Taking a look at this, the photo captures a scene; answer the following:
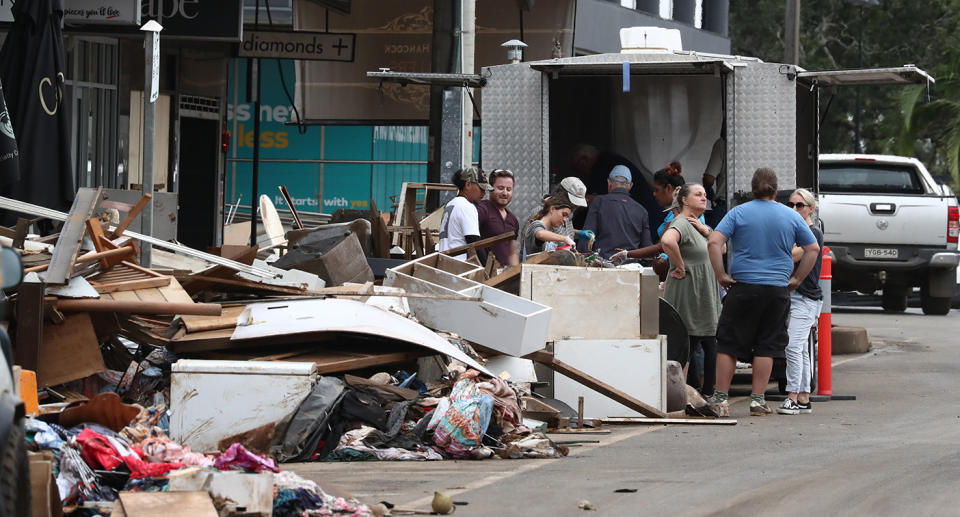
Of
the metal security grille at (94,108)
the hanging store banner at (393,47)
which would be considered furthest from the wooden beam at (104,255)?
the hanging store banner at (393,47)

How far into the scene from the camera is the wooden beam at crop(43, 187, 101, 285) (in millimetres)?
9508

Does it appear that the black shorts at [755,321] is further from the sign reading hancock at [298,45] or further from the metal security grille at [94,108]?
the metal security grille at [94,108]

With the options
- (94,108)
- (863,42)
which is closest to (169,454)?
(94,108)

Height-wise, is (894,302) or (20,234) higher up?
(20,234)

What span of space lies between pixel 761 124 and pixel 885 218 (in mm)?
7413

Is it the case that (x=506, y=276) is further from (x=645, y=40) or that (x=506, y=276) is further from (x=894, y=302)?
(x=894, y=302)

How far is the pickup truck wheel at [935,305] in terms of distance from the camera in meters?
22.9

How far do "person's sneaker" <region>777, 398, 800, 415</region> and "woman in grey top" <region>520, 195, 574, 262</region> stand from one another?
2.15 metres

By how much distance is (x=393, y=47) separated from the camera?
74.4 feet

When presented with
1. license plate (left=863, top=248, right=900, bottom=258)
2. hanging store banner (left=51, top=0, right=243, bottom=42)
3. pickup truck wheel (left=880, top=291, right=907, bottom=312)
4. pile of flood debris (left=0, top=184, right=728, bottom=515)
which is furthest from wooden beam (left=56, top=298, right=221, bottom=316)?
pickup truck wheel (left=880, top=291, right=907, bottom=312)

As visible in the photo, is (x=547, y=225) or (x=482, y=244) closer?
(x=547, y=225)

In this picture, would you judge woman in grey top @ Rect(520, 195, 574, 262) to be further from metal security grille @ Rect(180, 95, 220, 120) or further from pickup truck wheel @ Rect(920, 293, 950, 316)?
pickup truck wheel @ Rect(920, 293, 950, 316)

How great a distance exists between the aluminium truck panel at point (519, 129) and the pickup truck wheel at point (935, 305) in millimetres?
9639

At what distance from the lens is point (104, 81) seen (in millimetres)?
19859
